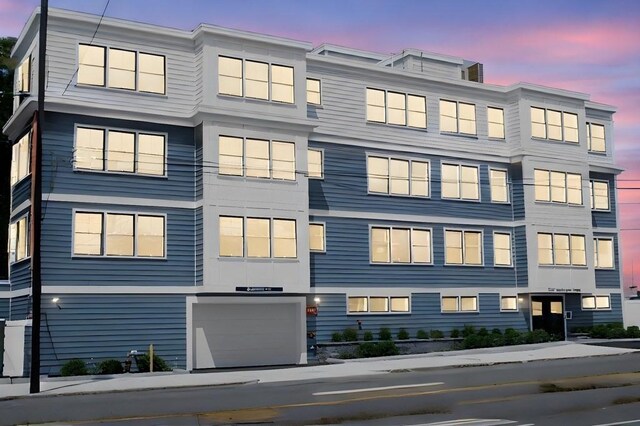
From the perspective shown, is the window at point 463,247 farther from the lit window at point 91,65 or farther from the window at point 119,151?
the lit window at point 91,65

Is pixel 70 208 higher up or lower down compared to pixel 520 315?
higher up

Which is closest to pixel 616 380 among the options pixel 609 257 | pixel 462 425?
pixel 462 425

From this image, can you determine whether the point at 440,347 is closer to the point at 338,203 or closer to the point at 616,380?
the point at 338,203

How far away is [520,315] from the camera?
4097 centimetres

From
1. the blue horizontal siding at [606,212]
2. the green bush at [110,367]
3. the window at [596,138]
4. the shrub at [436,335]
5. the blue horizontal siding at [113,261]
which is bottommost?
the green bush at [110,367]

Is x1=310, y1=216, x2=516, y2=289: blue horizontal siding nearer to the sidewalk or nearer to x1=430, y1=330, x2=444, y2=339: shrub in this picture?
x1=430, y1=330, x2=444, y2=339: shrub

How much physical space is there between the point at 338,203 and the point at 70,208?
453 inches

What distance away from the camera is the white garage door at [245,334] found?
1268 inches

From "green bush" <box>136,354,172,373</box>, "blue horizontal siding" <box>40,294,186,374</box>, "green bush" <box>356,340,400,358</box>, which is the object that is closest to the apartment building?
"blue horizontal siding" <box>40,294,186,374</box>

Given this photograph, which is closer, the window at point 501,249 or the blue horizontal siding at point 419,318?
the blue horizontal siding at point 419,318

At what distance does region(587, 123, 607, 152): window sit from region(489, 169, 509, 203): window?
666 cm

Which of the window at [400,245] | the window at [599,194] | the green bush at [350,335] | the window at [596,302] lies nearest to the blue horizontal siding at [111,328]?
the green bush at [350,335]

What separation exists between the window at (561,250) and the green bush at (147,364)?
64.4 feet

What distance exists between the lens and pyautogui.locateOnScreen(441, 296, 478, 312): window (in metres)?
38.8
